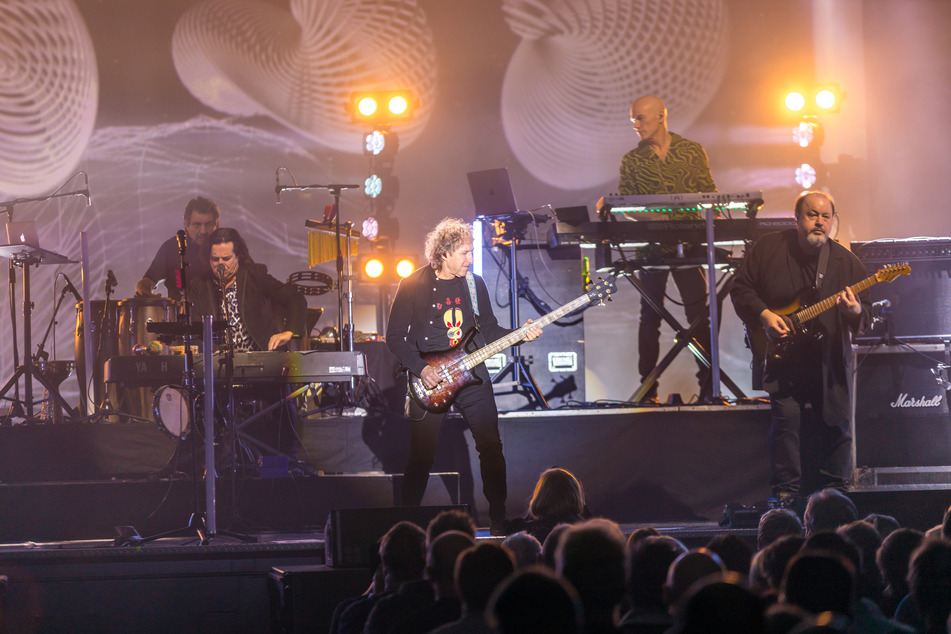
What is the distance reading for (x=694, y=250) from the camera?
6762 millimetres

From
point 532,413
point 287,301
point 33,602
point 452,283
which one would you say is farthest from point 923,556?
point 287,301

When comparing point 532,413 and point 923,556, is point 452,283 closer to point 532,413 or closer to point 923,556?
point 532,413

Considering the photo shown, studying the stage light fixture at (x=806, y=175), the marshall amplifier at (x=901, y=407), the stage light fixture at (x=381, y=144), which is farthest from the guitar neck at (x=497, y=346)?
the stage light fixture at (x=806, y=175)

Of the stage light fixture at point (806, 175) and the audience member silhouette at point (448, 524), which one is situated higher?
the stage light fixture at point (806, 175)

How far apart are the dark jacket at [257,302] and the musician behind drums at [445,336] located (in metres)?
1.26

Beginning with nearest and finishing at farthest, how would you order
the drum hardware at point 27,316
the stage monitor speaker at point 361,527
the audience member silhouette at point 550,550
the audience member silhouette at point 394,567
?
the audience member silhouette at point 550,550 → the audience member silhouette at point 394,567 → the stage monitor speaker at point 361,527 → the drum hardware at point 27,316

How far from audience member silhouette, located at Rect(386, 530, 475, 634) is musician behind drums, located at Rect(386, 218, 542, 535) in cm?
224

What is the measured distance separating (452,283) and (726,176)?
597 centimetres

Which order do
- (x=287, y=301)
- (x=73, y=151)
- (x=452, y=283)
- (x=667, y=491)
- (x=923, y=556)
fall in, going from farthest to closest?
(x=73, y=151)
(x=287, y=301)
(x=667, y=491)
(x=452, y=283)
(x=923, y=556)

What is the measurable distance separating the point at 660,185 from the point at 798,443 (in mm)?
2185

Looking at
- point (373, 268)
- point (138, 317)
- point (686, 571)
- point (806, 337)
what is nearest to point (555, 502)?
point (686, 571)

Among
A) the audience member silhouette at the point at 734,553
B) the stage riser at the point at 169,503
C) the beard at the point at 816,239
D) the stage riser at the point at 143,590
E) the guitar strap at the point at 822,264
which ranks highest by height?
the beard at the point at 816,239

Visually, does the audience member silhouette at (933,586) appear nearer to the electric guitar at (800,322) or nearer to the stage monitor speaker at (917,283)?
the electric guitar at (800,322)

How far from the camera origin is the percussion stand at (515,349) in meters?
6.90
